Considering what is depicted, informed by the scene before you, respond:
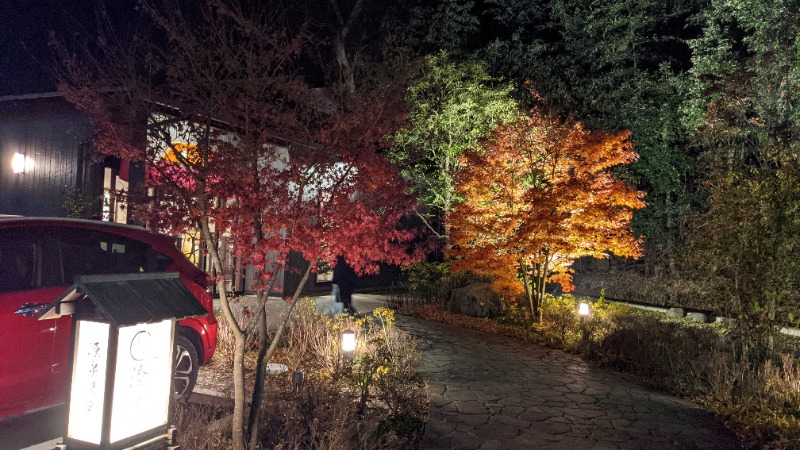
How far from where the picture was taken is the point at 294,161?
15.5ft

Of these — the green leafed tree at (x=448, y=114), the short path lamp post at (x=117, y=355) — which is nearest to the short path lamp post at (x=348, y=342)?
the short path lamp post at (x=117, y=355)

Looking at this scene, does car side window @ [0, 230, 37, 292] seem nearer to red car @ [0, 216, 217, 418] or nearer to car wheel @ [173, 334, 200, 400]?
red car @ [0, 216, 217, 418]

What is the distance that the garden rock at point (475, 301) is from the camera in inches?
520

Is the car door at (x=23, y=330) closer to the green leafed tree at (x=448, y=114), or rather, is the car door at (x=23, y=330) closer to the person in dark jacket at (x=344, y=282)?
the person in dark jacket at (x=344, y=282)

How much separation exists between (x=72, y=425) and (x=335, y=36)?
1912 cm

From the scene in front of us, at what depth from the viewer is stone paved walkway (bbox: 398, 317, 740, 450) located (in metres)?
5.68

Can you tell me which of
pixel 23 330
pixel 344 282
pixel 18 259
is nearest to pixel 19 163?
pixel 344 282

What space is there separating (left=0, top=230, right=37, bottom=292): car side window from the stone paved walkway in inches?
153

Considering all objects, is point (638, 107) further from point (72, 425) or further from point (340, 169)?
point (72, 425)

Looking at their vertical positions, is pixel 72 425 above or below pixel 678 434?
above

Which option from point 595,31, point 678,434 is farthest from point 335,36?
point 678,434

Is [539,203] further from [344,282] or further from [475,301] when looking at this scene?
[344,282]

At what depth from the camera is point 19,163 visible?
11.6m

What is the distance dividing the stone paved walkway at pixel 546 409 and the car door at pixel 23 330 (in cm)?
348
